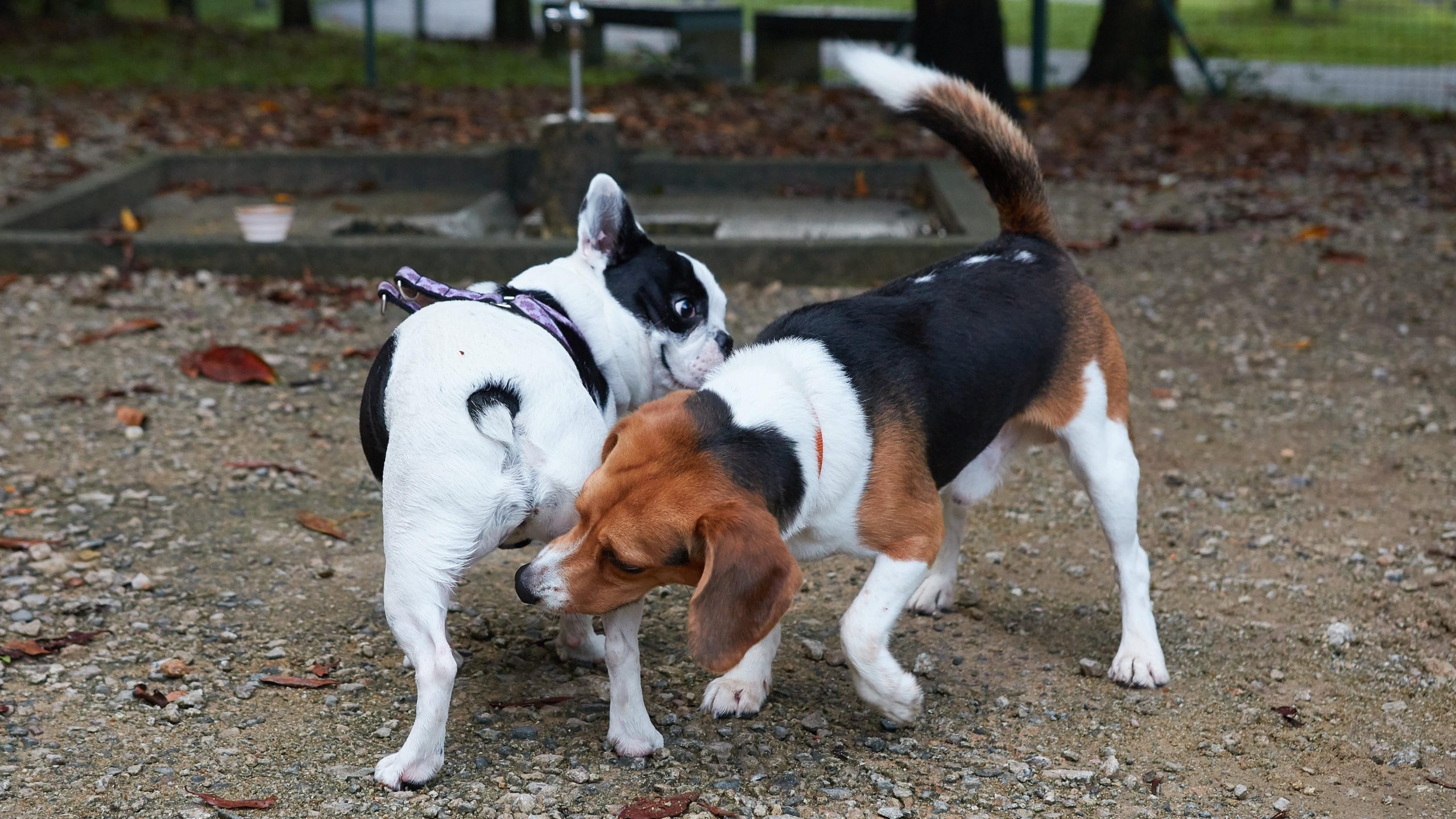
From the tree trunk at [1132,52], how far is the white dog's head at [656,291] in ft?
39.4

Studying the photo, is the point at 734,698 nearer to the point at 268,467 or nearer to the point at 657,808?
the point at 657,808

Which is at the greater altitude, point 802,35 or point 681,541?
point 802,35

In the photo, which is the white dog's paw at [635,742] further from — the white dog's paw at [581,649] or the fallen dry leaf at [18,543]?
the fallen dry leaf at [18,543]

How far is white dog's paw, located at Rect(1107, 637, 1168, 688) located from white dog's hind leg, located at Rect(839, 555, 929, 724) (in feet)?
2.83

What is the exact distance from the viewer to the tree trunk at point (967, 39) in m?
11.8

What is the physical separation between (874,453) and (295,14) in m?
22.5

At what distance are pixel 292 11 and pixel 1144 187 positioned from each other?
17449mm

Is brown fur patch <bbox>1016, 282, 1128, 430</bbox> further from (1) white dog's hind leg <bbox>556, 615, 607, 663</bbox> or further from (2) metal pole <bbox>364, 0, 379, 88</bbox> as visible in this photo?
(2) metal pole <bbox>364, 0, 379, 88</bbox>

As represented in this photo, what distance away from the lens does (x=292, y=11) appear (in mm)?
23422

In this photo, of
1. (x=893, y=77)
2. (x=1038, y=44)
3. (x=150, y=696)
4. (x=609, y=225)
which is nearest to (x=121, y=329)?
(x=150, y=696)

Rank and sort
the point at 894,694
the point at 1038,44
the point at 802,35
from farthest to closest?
the point at 802,35
the point at 1038,44
the point at 894,694

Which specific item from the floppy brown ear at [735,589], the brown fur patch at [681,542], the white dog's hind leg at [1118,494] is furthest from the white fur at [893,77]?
the floppy brown ear at [735,589]

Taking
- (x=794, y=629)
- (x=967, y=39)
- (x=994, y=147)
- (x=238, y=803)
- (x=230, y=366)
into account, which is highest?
(x=967, y=39)

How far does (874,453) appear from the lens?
11.4 feet
